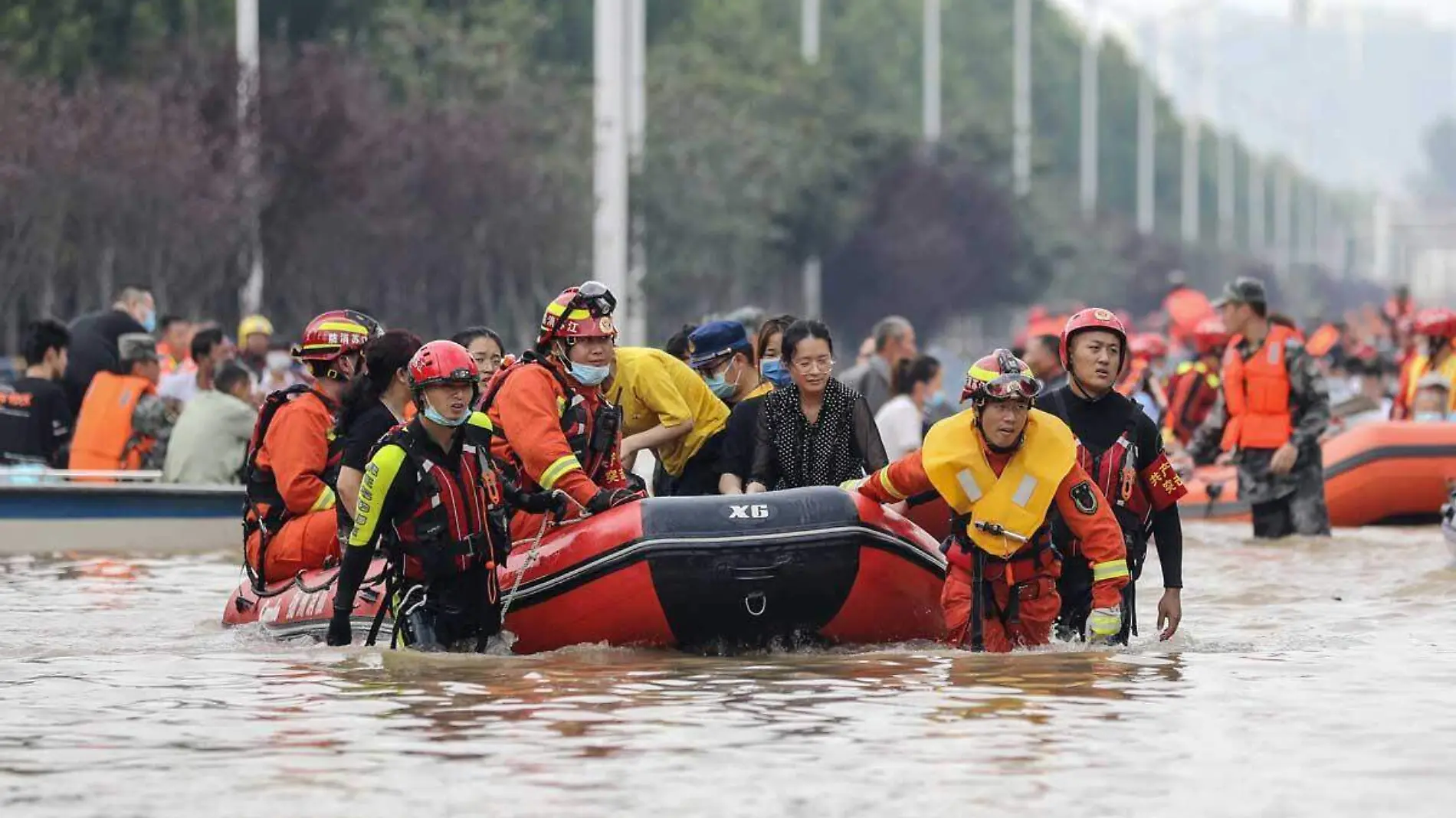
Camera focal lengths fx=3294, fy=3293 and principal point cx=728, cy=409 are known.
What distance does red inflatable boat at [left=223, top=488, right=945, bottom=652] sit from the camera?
13516 mm

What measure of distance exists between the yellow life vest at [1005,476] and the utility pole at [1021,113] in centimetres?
7372

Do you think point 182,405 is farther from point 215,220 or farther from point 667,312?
point 667,312

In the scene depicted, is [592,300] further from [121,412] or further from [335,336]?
[121,412]

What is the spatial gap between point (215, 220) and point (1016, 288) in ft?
160

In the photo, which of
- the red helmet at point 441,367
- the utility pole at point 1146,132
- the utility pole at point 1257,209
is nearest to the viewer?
the red helmet at point 441,367

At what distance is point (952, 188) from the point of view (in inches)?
3100

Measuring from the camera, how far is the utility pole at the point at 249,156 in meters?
40.0

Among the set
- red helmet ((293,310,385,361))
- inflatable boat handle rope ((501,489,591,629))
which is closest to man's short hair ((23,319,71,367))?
red helmet ((293,310,385,361))

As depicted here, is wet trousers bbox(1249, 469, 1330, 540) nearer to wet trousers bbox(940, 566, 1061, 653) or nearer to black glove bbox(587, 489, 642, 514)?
black glove bbox(587, 489, 642, 514)

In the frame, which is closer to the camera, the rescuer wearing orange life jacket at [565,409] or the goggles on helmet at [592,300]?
the rescuer wearing orange life jacket at [565,409]

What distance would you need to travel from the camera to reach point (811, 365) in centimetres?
1423

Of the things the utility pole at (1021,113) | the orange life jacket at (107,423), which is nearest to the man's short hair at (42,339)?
the orange life jacket at (107,423)

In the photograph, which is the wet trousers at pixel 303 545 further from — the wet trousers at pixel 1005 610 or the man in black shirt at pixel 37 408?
the man in black shirt at pixel 37 408

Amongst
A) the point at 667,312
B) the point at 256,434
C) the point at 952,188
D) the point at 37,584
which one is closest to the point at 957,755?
the point at 256,434
